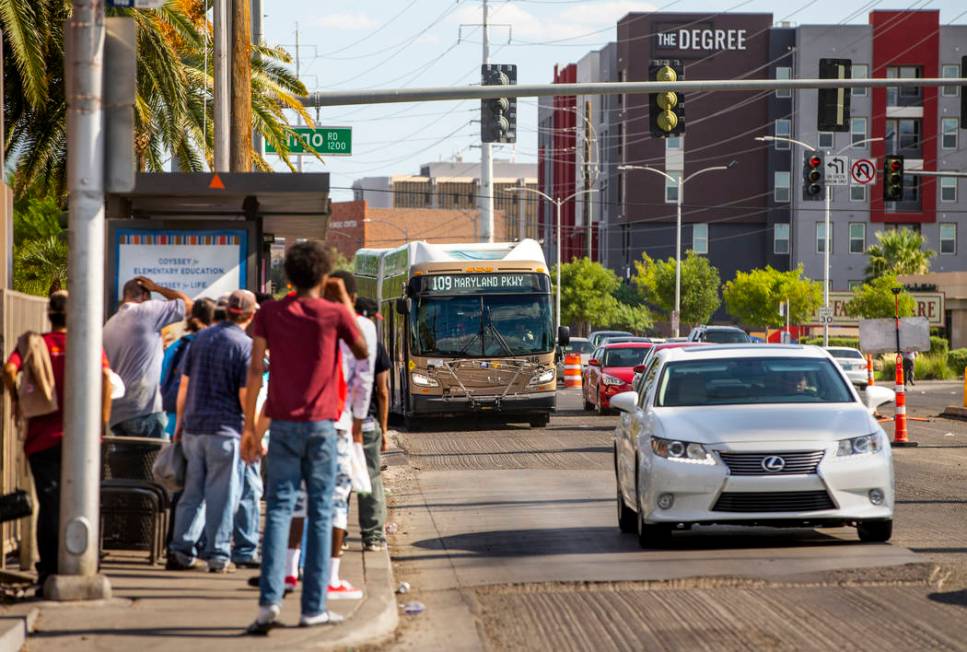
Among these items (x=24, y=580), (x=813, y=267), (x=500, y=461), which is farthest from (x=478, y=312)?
(x=813, y=267)

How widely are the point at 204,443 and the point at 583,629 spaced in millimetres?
2770

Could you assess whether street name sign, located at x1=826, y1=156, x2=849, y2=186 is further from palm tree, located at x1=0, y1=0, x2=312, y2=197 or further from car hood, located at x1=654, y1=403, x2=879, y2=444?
car hood, located at x1=654, y1=403, x2=879, y2=444

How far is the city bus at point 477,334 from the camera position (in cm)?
2867

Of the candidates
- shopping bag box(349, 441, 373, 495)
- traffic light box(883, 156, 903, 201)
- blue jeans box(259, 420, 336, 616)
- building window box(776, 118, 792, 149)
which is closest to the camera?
blue jeans box(259, 420, 336, 616)

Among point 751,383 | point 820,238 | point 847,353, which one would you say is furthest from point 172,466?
point 820,238

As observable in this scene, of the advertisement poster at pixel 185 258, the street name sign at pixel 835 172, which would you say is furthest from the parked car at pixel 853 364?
the advertisement poster at pixel 185 258

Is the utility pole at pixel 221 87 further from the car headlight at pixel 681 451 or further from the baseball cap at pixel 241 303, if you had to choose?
the baseball cap at pixel 241 303

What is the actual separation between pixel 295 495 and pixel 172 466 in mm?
2317

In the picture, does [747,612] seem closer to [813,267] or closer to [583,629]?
[583,629]

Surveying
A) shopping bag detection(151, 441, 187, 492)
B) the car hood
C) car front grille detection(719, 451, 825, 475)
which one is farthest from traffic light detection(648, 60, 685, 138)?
shopping bag detection(151, 441, 187, 492)

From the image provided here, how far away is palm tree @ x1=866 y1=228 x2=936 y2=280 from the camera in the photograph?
85.5 metres

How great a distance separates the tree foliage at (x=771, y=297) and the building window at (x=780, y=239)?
16037mm

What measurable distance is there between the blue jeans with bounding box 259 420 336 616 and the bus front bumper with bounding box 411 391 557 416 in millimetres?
20573

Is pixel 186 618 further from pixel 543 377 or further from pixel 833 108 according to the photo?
pixel 543 377
